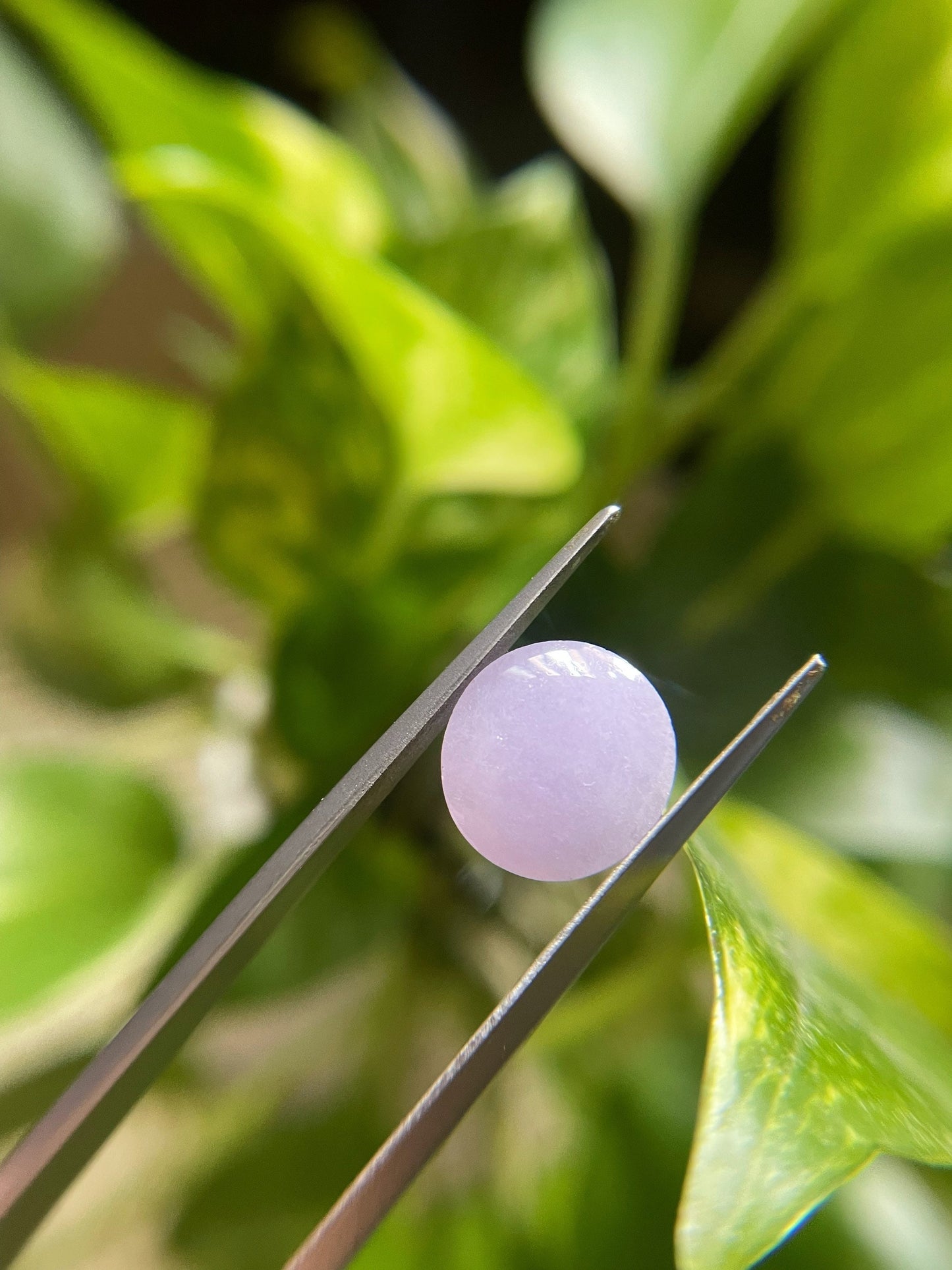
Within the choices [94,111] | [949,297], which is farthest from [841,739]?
[94,111]

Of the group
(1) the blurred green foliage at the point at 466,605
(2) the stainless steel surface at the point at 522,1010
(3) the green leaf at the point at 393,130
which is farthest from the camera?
(3) the green leaf at the point at 393,130

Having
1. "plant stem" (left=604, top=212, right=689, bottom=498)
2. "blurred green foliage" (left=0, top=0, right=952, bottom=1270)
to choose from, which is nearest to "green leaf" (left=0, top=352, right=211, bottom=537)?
"blurred green foliage" (left=0, top=0, right=952, bottom=1270)

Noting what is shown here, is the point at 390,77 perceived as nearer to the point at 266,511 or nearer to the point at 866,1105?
the point at 266,511

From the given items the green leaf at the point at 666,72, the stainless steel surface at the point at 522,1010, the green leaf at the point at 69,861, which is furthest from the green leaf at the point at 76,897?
the green leaf at the point at 666,72

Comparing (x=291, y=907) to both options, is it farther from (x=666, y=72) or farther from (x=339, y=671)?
(x=666, y=72)

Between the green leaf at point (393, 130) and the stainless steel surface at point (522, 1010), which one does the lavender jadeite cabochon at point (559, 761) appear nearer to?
the stainless steel surface at point (522, 1010)

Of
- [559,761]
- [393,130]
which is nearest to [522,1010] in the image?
[559,761]

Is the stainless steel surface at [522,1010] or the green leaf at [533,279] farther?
the green leaf at [533,279]

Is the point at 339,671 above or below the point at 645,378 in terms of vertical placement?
below
